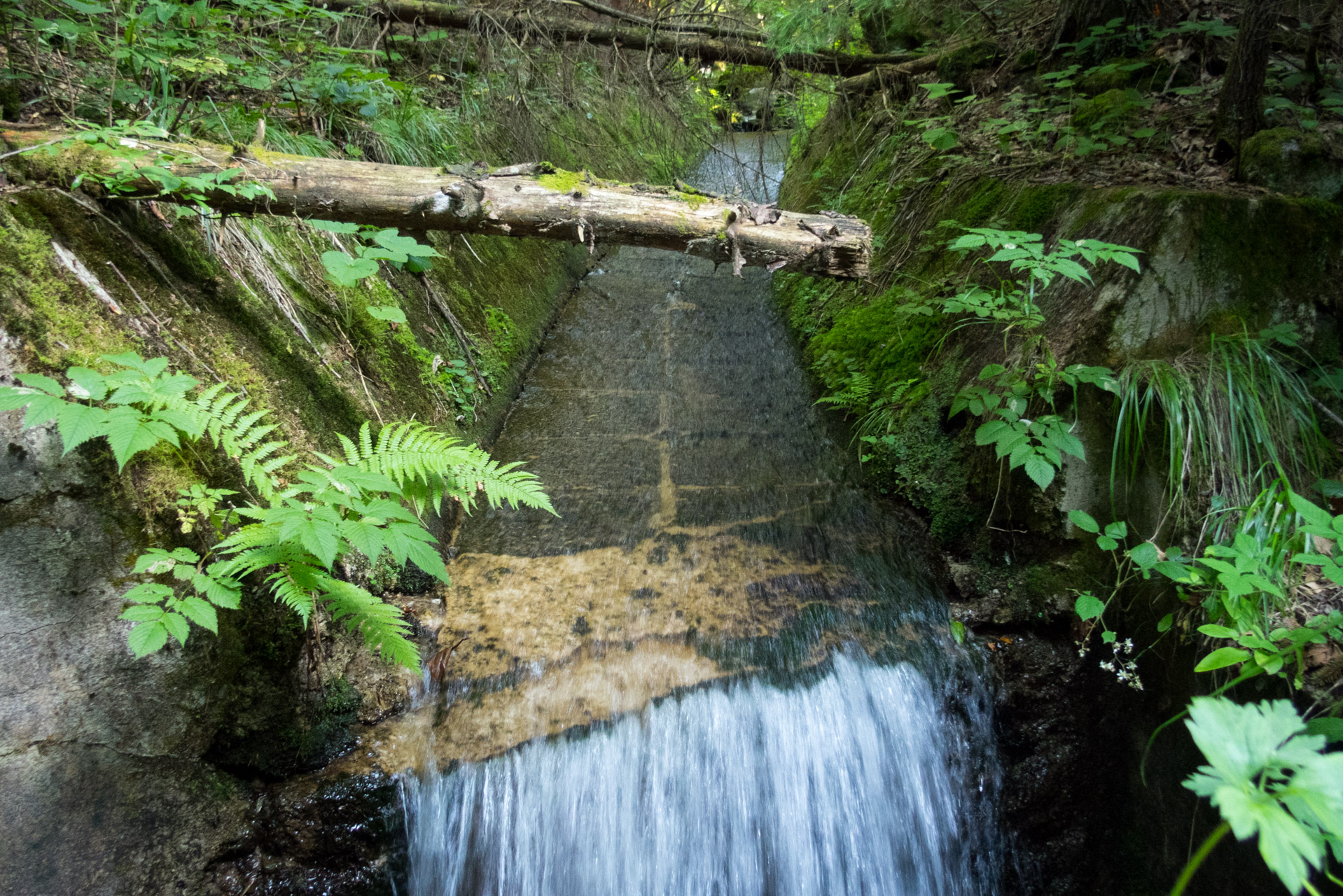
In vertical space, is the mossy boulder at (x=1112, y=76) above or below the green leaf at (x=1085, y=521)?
above

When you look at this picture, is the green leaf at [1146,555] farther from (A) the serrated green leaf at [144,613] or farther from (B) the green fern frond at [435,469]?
(A) the serrated green leaf at [144,613]

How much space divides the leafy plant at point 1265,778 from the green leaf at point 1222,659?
0.67 meters

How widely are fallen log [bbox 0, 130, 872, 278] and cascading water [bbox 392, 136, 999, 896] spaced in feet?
Result: 4.61

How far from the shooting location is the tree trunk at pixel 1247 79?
258cm

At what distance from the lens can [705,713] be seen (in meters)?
2.49

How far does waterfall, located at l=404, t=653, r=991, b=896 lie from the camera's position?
2207 mm

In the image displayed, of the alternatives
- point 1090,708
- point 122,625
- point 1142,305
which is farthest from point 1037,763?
point 122,625

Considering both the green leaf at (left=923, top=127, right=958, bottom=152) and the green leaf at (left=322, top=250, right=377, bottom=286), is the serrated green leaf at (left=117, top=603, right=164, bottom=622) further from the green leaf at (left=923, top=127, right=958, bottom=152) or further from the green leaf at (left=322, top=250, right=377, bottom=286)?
the green leaf at (left=923, top=127, right=958, bottom=152)

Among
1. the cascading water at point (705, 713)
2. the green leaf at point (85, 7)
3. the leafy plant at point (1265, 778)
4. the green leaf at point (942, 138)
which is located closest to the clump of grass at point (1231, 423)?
the cascading water at point (705, 713)

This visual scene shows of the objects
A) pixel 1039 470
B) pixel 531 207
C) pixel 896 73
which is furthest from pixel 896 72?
pixel 1039 470

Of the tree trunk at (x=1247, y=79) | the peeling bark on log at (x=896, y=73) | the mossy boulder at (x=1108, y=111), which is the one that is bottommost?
the tree trunk at (x=1247, y=79)

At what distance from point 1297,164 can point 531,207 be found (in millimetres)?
3325

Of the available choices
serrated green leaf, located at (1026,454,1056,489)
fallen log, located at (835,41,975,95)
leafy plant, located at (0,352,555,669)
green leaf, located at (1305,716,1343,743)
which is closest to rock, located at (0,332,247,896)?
leafy plant, located at (0,352,555,669)

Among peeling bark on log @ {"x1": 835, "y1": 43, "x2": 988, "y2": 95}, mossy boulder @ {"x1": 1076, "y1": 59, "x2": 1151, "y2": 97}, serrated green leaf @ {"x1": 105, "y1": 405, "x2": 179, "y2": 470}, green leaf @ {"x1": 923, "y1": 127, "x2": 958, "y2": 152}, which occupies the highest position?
peeling bark on log @ {"x1": 835, "y1": 43, "x2": 988, "y2": 95}
